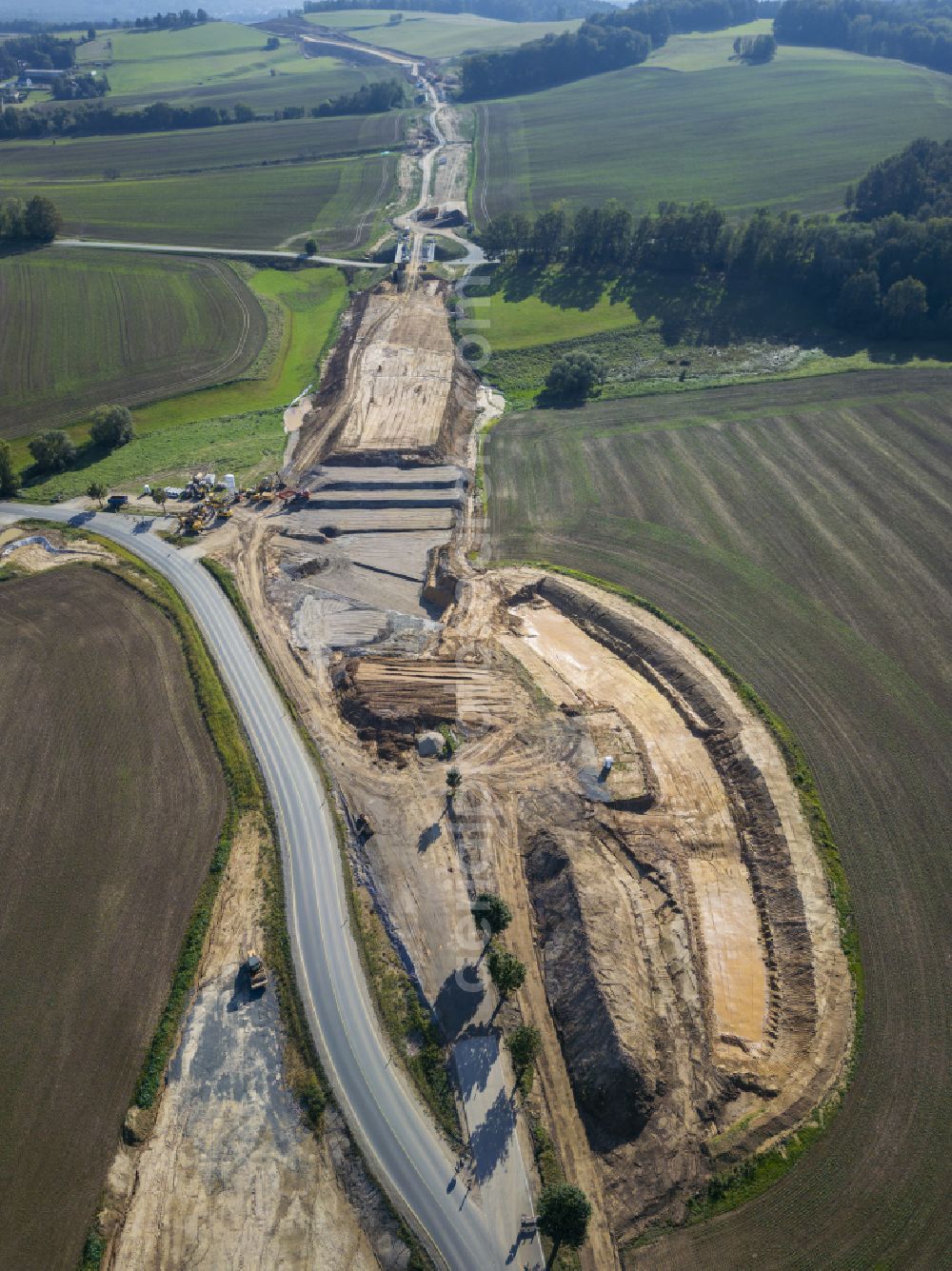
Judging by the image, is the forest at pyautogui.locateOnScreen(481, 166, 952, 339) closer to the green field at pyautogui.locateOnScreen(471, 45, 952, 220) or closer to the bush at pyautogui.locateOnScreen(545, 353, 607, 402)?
the green field at pyautogui.locateOnScreen(471, 45, 952, 220)

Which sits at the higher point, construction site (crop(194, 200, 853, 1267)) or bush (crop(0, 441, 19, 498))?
bush (crop(0, 441, 19, 498))

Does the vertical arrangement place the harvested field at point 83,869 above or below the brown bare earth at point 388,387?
below

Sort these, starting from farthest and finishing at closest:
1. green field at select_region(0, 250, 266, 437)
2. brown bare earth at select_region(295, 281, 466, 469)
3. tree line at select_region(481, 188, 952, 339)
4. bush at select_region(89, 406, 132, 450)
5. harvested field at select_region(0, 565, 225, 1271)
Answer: tree line at select_region(481, 188, 952, 339)
green field at select_region(0, 250, 266, 437)
bush at select_region(89, 406, 132, 450)
brown bare earth at select_region(295, 281, 466, 469)
harvested field at select_region(0, 565, 225, 1271)

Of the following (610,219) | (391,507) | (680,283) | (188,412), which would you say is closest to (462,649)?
(391,507)

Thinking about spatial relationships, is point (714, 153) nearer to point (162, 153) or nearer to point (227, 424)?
point (162, 153)

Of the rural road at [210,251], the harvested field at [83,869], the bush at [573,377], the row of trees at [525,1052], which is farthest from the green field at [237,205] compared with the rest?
the row of trees at [525,1052]

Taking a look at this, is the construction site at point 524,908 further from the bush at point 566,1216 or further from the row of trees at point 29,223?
the row of trees at point 29,223

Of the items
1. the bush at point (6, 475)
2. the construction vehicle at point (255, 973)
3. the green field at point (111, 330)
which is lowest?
the construction vehicle at point (255, 973)

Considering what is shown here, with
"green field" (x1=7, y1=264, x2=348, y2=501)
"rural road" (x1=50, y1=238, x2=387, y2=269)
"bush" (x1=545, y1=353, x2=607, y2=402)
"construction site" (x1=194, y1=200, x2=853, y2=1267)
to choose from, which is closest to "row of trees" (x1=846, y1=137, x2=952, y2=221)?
"bush" (x1=545, y1=353, x2=607, y2=402)
